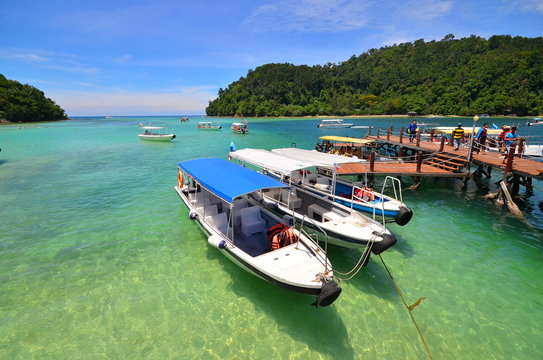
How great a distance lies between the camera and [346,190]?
45.9 ft

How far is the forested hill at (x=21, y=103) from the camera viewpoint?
106 metres

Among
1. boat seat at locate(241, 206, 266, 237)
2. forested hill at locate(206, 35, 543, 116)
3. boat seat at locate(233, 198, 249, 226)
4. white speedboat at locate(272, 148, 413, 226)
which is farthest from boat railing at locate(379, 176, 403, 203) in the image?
forested hill at locate(206, 35, 543, 116)

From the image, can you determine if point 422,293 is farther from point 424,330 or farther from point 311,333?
point 311,333

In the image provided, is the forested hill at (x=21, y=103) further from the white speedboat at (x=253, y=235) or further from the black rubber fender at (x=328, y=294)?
the black rubber fender at (x=328, y=294)

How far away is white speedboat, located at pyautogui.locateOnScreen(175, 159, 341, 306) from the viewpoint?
20.9ft

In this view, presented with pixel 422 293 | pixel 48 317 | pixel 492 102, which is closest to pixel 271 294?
pixel 422 293

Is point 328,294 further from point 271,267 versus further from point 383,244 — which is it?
point 383,244

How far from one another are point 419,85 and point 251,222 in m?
178

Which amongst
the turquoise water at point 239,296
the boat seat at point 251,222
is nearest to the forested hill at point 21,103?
the turquoise water at point 239,296

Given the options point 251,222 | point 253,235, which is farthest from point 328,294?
point 251,222

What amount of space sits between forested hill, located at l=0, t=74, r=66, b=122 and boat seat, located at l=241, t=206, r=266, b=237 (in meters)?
149

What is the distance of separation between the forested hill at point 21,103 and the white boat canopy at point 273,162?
14566 cm

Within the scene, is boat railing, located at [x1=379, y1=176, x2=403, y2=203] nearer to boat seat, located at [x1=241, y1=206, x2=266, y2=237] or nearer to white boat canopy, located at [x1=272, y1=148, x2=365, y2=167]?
white boat canopy, located at [x1=272, y1=148, x2=365, y2=167]

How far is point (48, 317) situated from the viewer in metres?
7.28
